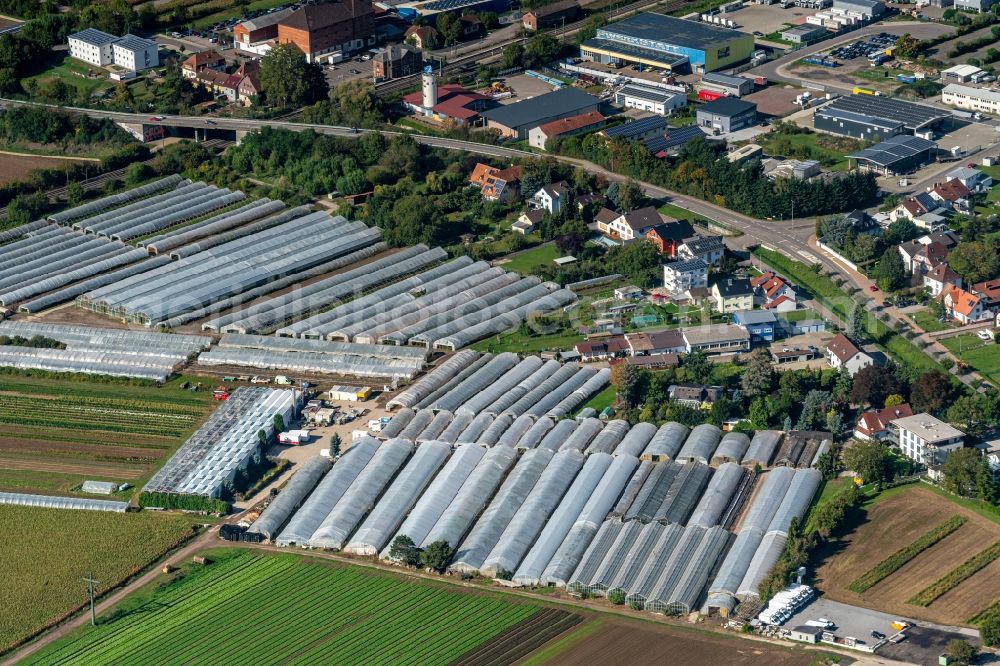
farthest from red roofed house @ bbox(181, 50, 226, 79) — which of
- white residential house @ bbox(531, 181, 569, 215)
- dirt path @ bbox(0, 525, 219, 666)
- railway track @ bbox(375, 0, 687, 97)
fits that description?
dirt path @ bbox(0, 525, 219, 666)

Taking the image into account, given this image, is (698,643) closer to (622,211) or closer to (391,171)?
Answer: (622,211)

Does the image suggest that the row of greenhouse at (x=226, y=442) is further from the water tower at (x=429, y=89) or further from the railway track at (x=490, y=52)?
the railway track at (x=490, y=52)

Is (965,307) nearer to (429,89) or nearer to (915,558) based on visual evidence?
(915,558)

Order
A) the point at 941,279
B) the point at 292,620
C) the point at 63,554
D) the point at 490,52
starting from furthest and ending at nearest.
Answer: the point at 490,52, the point at 941,279, the point at 63,554, the point at 292,620

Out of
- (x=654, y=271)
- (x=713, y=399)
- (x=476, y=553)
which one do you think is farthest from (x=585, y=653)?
(x=654, y=271)

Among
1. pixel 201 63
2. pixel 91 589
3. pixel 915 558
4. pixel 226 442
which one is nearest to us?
pixel 91 589

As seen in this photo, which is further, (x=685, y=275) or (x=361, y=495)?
(x=685, y=275)

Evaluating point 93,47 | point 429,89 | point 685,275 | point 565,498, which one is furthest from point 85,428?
point 93,47
